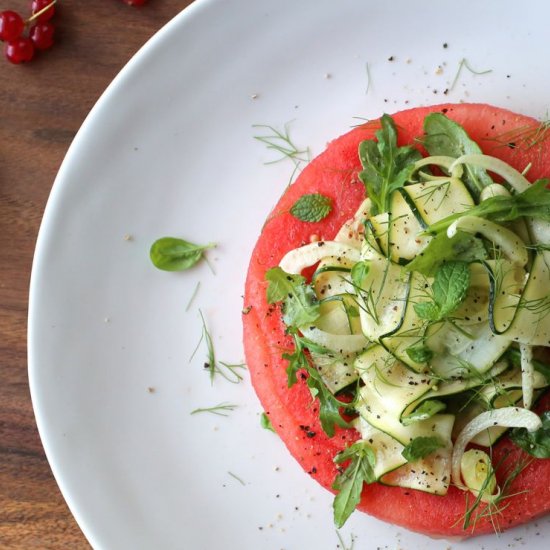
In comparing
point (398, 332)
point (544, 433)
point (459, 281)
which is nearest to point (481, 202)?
point (459, 281)

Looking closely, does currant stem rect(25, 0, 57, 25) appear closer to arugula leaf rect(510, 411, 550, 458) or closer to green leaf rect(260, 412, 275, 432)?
green leaf rect(260, 412, 275, 432)

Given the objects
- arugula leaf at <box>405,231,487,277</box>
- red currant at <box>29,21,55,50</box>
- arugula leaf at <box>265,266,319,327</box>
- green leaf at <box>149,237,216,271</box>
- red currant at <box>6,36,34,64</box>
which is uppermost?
arugula leaf at <box>405,231,487,277</box>

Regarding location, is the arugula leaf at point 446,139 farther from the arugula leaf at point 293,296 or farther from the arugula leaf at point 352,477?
the arugula leaf at point 352,477

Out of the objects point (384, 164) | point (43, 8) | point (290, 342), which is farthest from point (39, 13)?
point (290, 342)

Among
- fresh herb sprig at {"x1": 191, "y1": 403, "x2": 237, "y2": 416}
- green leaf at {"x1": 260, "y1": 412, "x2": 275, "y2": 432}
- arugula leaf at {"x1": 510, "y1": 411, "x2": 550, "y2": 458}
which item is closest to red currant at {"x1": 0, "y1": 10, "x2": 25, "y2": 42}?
fresh herb sprig at {"x1": 191, "y1": 403, "x2": 237, "y2": 416}

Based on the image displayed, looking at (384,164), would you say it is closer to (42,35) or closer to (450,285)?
(450,285)

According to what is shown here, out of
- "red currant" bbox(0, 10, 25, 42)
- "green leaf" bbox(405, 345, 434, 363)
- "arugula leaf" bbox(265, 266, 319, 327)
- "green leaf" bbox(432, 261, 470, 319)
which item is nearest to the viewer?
"green leaf" bbox(432, 261, 470, 319)

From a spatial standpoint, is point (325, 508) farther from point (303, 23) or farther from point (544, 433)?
point (303, 23)

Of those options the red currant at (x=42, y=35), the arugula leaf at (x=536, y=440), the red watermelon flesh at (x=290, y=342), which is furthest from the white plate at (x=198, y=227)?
the arugula leaf at (x=536, y=440)
